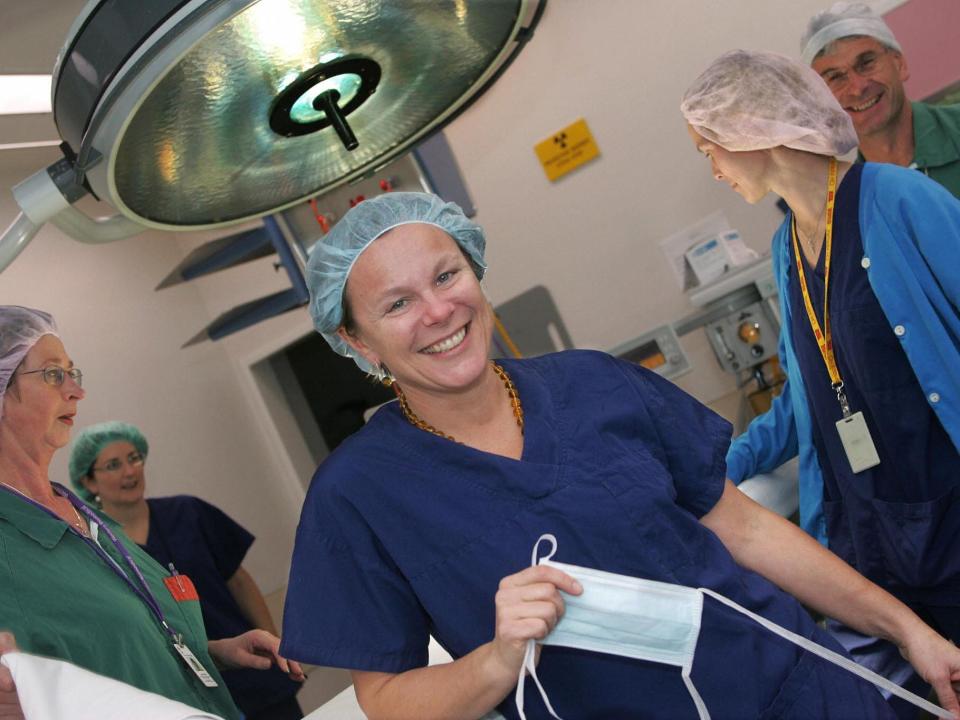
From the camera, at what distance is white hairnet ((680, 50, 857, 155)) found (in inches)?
61.1

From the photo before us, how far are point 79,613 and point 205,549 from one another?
1.36m

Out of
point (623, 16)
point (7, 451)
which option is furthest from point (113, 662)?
point (623, 16)

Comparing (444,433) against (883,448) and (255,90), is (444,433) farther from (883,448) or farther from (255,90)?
(883,448)

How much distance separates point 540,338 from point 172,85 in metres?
2.74

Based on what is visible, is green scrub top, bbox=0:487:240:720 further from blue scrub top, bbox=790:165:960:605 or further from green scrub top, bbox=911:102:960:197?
green scrub top, bbox=911:102:960:197

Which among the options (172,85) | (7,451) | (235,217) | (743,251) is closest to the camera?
(172,85)

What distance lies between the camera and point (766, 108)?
156 cm

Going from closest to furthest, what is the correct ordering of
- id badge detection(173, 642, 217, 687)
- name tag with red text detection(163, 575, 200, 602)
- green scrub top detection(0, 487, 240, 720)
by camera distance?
green scrub top detection(0, 487, 240, 720) → id badge detection(173, 642, 217, 687) → name tag with red text detection(163, 575, 200, 602)

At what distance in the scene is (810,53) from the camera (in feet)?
7.42

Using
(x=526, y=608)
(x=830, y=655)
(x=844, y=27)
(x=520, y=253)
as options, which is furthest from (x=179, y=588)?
(x=520, y=253)

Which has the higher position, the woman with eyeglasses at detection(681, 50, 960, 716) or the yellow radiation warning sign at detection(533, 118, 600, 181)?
the yellow radiation warning sign at detection(533, 118, 600, 181)

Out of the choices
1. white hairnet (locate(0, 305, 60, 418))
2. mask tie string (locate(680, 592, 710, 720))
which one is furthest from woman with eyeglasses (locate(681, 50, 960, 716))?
white hairnet (locate(0, 305, 60, 418))

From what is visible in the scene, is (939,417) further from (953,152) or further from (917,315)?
(953,152)

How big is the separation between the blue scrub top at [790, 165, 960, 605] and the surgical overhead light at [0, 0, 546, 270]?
2.22 ft
